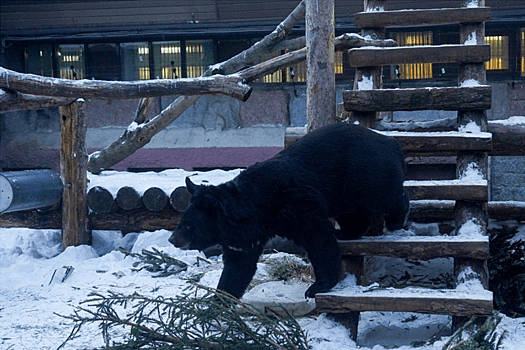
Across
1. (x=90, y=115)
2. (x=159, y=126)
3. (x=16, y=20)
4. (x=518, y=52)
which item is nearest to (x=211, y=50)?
(x=90, y=115)

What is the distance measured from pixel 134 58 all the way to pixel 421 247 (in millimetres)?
9632

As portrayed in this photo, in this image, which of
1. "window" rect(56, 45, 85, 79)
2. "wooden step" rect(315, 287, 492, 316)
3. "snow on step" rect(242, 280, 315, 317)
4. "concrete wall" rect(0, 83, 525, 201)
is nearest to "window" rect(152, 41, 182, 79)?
"concrete wall" rect(0, 83, 525, 201)

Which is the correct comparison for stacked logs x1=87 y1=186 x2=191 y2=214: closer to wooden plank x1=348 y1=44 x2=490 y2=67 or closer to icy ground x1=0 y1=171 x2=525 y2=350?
icy ground x1=0 y1=171 x2=525 y2=350

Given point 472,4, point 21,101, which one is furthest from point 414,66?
point 21,101

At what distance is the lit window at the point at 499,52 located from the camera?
1255cm

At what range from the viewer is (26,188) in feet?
24.6

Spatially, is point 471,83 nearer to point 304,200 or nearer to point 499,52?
point 304,200

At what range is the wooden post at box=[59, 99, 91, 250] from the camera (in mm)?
8117

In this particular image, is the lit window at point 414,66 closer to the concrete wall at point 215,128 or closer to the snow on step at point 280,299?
the concrete wall at point 215,128

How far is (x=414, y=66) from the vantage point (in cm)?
1264

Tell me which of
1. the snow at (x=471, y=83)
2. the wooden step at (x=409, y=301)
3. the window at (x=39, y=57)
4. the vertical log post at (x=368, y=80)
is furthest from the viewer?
the window at (x=39, y=57)

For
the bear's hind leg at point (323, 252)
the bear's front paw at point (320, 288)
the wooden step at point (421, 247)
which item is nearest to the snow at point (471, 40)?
the wooden step at point (421, 247)

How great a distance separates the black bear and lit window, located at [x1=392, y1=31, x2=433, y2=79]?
7.86 metres

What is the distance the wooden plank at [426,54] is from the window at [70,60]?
8.92m
